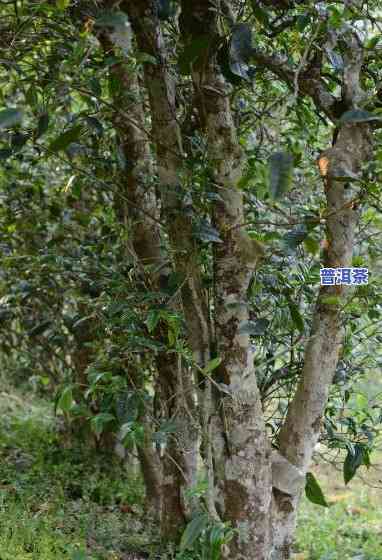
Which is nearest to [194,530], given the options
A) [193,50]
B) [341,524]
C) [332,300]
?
[332,300]

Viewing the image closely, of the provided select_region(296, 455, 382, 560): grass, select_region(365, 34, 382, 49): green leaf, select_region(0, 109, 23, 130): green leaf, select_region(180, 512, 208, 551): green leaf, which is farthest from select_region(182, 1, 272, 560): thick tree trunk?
select_region(296, 455, 382, 560): grass

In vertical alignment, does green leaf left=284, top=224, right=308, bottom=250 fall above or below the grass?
above

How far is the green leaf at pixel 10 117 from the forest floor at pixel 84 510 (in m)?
1.31

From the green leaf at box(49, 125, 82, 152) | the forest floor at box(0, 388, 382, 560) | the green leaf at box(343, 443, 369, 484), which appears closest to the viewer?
the green leaf at box(49, 125, 82, 152)

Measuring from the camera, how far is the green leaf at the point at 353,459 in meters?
1.98

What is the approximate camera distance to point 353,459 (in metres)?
2.00

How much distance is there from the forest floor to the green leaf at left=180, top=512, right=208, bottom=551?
0.21m

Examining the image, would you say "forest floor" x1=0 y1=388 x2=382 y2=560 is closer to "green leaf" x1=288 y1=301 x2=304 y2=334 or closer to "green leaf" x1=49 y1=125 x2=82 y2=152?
"green leaf" x1=288 y1=301 x2=304 y2=334

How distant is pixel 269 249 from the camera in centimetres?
185

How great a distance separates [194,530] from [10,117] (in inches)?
44.4

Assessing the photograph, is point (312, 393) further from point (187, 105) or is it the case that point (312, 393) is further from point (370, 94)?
point (187, 105)

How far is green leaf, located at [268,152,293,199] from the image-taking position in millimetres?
1230

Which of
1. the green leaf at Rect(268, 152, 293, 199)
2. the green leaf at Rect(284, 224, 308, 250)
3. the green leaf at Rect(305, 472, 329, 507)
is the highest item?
the green leaf at Rect(268, 152, 293, 199)

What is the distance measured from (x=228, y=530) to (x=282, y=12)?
141cm
